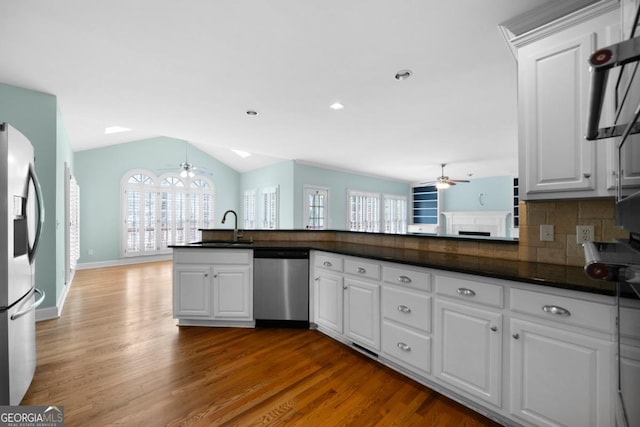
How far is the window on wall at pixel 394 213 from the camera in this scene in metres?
9.88

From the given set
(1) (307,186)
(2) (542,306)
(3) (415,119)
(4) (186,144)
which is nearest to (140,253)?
(4) (186,144)

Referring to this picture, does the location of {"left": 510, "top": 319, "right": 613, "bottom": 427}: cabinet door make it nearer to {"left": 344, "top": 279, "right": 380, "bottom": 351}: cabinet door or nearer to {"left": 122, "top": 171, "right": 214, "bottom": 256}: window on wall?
{"left": 344, "top": 279, "right": 380, "bottom": 351}: cabinet door

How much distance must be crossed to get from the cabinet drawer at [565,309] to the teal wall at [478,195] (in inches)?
321

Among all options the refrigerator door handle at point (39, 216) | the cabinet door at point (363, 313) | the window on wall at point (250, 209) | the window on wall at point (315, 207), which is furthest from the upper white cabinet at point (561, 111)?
the window on wall at point (250, 209)

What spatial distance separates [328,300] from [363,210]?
638 cm

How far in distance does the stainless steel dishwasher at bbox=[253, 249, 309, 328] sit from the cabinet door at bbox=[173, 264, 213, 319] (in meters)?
0.50

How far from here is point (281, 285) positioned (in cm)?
298

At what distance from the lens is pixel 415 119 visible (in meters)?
3.81

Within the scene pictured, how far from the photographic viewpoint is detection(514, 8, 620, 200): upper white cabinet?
1520mm

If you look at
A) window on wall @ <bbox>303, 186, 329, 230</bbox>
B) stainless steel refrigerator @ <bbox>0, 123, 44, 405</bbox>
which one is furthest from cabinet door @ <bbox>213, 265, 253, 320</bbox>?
window on wall @ <bbox>303, 186, 329, 230</bbox>

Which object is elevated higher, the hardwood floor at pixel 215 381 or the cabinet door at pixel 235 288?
the cabinet door at pixel 235 288

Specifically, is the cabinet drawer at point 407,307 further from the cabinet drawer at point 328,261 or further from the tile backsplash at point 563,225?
the tile backsplash at point 563,225

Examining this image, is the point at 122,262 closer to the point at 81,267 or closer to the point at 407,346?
the point at 81,267

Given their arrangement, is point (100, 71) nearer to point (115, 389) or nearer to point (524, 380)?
point (115, 389)
